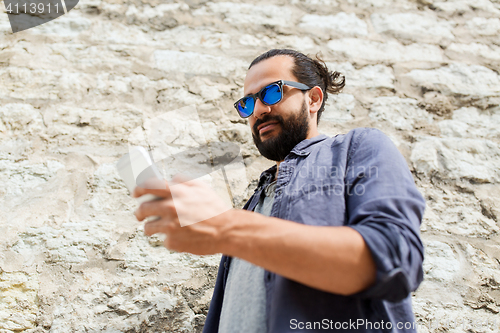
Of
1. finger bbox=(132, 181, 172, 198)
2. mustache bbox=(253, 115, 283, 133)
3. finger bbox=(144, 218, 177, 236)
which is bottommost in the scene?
mustache bbox=(253, 115, 283, 133)

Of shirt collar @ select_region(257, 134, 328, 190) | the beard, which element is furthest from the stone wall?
the beard

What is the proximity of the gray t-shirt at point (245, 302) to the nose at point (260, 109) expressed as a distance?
0.58 metres

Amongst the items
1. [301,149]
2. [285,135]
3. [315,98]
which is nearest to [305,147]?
[301,149]

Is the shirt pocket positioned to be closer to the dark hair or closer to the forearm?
the forearm

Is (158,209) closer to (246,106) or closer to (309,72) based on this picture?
(246,106)

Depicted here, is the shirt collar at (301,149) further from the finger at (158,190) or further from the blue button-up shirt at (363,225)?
the finger at (158,190)

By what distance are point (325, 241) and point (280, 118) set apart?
2.39ft

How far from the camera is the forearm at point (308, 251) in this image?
0.61 m

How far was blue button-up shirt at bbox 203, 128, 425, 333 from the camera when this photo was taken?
629 mm

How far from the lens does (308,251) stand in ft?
2.02

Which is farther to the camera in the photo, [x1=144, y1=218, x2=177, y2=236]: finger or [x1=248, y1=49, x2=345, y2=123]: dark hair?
[x1=248, y1=49, x2=345, y2=123]: dark hair

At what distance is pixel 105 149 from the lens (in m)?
1.58

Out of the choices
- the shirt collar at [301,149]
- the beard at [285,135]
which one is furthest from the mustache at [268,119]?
the shirt collar at [301,149]

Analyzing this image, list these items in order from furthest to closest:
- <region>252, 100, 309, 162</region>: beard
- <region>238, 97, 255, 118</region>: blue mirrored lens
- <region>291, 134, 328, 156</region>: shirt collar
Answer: <region>238, 97, 255, 118</region>: blue mirrored lens → <region>252, 100, 309, 162</region>: beard → <region>291, 134, 328, 156</region>: shirt collar
